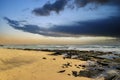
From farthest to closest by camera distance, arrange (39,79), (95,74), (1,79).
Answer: (95,74)
(39,79)
(1,79)

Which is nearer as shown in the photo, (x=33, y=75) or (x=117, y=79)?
(x=117, y=79)

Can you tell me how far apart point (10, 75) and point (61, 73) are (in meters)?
3.79

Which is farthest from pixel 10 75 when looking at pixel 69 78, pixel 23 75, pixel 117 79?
pixel 117 79

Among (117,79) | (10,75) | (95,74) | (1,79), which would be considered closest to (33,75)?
(10,75)

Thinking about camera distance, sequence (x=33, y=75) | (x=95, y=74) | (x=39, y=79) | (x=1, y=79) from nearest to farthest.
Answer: (x=1, y=79)
(x=39, y=79)
(x=33, y=75)
(x=95, y=74)

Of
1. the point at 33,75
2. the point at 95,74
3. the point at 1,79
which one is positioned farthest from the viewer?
the point at 95,74

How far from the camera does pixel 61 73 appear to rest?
1367cm

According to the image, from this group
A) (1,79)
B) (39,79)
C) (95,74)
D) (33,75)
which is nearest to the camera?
(1,79)

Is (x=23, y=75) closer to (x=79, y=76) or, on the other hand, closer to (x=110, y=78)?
(x=79, y=76)

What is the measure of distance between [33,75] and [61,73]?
2.29 meters

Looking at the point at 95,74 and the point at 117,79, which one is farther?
the point at 95,74

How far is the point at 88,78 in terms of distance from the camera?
40.1 ft

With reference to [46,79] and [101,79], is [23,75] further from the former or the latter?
[101,79]

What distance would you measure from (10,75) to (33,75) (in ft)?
4.99
